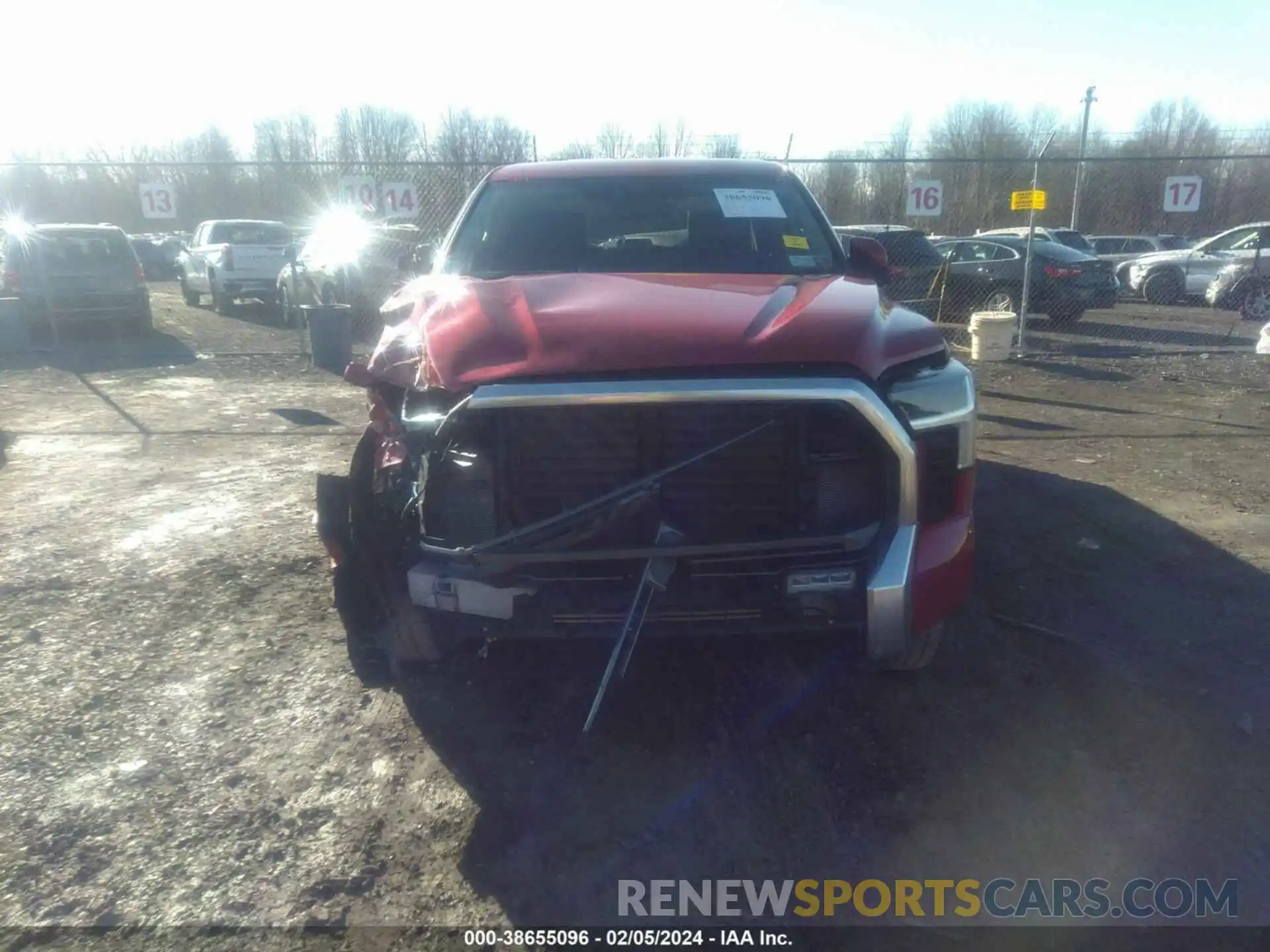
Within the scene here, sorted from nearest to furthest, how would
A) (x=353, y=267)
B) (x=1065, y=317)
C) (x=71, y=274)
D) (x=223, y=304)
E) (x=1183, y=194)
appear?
(x=1183, y=194)
(x=353, y=267)
(x=71, y=274)
(x=1065, y=317)
(x=223, y=304)

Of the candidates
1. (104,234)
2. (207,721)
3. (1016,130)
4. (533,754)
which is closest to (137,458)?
(207,721)

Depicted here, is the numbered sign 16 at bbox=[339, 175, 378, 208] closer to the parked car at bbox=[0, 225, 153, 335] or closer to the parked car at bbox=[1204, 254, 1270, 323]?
the parked car at bbox=[0, 225, 153, 335]

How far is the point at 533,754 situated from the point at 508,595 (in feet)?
2.24

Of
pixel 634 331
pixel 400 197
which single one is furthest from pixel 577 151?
pixel 634 331

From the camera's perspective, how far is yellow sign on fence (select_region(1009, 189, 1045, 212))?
35.2 feet

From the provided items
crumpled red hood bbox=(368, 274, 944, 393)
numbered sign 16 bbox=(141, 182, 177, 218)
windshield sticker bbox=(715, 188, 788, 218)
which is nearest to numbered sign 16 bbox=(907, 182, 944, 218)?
windshield sticker bbox=(715, 188, 788, 218)

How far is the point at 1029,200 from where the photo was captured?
428 inches

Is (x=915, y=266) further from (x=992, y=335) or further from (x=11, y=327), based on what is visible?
(x=11, y=327)

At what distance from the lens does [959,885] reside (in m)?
2.58

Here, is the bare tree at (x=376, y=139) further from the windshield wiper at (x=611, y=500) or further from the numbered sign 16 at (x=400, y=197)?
the windshield wiper at (x=611, y=500)

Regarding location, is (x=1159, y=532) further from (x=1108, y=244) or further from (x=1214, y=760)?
(x=1108, y=244)

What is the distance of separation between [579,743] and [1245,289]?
17426 millimetres

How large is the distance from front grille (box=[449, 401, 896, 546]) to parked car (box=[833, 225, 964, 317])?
41.1 feet

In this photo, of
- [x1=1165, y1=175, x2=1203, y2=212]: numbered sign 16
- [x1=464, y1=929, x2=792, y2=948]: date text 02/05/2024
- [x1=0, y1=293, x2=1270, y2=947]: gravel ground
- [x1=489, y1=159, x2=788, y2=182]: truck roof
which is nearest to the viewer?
[x1=464, y1=929, x2=792, y2=948]: date text 02/05/2024
